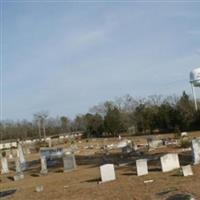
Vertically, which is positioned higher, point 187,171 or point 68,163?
point 68,163

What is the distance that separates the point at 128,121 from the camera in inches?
2692

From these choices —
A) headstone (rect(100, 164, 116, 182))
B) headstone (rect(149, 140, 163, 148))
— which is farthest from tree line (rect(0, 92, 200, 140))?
headstone (rect(100, 164, 116, 182))

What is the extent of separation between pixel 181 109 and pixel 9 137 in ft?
165

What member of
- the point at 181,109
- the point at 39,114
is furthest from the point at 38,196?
the point at 39,114

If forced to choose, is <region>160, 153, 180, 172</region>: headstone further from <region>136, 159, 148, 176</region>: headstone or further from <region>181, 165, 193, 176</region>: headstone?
<region>181, 165, 193, 176</region>: headstone

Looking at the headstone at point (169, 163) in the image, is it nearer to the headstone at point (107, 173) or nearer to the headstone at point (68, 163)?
the headstone at point (107, 173)

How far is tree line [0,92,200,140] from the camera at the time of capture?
55.4 metres

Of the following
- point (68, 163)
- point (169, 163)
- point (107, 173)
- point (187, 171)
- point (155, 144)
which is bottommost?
point (187, 171)

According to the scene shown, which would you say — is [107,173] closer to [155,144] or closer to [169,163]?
[169,163]

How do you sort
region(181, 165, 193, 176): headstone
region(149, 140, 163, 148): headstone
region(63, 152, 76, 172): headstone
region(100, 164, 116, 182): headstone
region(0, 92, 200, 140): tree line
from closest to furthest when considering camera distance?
region(181, 165, 193, 176): headstone < region(100, 164, 116, 182): headstone < region(63, 152, 76, 172): headstone < region(149, 140, 163, 148): headstone < region(0, 92, 200, 140): tree line

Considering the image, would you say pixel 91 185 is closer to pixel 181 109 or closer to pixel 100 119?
pixel 181 109

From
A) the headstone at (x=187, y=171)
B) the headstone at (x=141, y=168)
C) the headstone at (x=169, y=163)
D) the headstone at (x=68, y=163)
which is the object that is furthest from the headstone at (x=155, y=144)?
the headstone at (x=187, y=171)

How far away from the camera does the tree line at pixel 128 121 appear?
55.4 metres

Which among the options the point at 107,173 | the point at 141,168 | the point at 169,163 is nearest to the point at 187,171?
the point at 169,163
